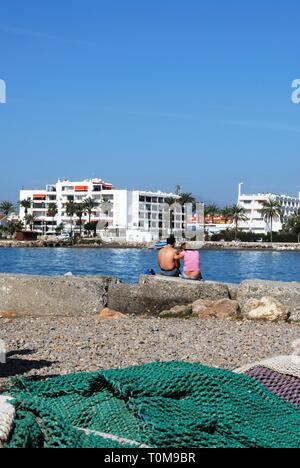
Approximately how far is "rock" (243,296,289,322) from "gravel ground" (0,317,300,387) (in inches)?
17.9

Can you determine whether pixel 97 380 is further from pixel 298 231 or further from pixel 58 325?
pixel 298 231

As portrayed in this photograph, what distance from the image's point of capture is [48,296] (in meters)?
12.5

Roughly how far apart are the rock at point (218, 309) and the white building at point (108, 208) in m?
142

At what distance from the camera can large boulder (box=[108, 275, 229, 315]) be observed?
499 inches

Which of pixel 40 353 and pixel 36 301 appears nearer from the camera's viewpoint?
pixel 40 353

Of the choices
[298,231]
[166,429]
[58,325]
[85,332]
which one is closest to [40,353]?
[85,332]

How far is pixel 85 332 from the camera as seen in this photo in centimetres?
951

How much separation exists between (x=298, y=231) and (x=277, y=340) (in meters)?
156

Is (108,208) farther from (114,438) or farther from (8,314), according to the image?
(114,438)

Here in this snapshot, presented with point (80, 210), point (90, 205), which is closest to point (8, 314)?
point (90, 205)

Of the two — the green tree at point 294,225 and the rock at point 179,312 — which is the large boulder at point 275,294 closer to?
the rock at point 179,312

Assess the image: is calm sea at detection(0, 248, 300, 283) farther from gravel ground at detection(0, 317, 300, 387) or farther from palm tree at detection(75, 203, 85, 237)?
palm tree at detection(75, 203, 85, 237)

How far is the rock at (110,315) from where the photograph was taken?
11672 millimetres

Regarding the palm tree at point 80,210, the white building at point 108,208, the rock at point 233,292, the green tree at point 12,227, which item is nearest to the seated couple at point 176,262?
the rock at point 233,292
